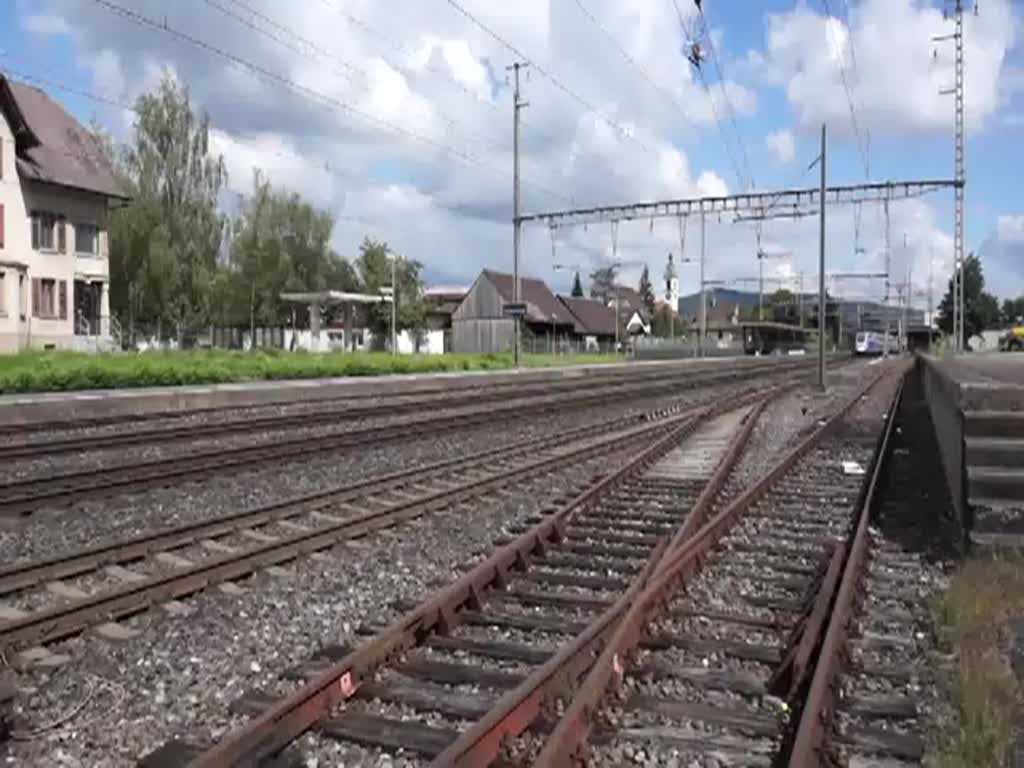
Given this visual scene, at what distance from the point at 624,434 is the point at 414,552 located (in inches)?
409

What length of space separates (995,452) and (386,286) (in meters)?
75.0

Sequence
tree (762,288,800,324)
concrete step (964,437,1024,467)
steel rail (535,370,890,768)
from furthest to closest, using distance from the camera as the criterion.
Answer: tree (762,288,800,324)
concrete step (964,437,1024,467)
steel rail (535,370,890,768)

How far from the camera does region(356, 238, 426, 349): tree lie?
258 feet

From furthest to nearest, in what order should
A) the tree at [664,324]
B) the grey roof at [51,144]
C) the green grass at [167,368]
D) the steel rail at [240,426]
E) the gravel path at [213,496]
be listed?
the tree at [664,324] < the grey roof at [51,144] < the green grass at [167,368] < the steel rail at [240,426] < the gravel path at [213,496]

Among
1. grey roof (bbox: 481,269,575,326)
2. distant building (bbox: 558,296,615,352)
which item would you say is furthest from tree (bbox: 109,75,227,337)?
distant building (bbox: 558,296,615,352)

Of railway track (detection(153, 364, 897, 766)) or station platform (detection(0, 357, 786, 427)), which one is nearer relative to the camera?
railway track (detection(153, 364, 897, 766))

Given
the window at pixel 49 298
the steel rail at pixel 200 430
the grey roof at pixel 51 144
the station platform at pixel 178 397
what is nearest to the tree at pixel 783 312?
the grey roof at pixel 51 144

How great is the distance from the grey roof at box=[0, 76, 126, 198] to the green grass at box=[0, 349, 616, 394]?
12.4 metres

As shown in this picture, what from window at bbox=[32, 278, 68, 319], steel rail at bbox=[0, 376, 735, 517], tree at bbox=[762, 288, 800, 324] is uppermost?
tree at bbox=[762, 288, 800, 324]

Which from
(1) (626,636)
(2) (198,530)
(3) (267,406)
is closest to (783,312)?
(3) (267,406)

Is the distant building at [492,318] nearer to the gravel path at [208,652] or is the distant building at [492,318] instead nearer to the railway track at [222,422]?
the railway track at [222,422]

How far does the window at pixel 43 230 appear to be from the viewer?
47906 millimetres

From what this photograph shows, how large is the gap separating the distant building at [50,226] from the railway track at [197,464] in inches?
1150

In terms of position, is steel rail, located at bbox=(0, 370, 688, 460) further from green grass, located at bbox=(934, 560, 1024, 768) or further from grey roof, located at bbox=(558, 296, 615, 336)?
grey roof, located at bbox=(558, 296, 615, 336)
